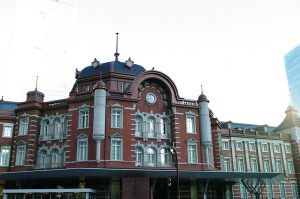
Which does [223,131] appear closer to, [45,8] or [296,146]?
[296,146]

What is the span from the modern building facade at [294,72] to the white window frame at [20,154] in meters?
92.1

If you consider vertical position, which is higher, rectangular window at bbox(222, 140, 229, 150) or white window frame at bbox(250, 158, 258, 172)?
rectangular window at bbox(222, 140, 229, 150)

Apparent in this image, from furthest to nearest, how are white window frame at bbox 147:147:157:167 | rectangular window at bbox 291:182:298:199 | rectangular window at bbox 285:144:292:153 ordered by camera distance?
1. rectangular window at bbox 285:144:292:153
2. rectangular window at bbox 291:182:298:199
3. white window frame at bbox 147:147:157:167

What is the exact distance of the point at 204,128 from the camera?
37531mm

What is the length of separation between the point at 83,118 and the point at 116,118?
3557mm

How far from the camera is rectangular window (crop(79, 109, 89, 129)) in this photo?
111ft

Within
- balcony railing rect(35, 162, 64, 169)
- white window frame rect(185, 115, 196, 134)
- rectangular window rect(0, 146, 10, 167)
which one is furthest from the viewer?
white window frame rect(185, 115, 196, 134)

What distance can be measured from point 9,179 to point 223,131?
32.3 metres

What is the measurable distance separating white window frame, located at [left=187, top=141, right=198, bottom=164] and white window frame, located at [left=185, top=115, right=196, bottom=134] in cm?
142

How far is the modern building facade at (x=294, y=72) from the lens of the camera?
4074 inches

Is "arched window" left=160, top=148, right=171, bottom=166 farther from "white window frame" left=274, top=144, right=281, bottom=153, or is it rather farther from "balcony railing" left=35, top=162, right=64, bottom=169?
"white window frame" left=274, top=144, right=281, bottom=153

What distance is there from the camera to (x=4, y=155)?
36.5 metres

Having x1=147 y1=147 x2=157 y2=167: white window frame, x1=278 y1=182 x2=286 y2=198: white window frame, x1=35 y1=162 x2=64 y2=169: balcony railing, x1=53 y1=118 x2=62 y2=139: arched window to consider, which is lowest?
x1=278 y1=182 x2=286 y2=198: white window frame

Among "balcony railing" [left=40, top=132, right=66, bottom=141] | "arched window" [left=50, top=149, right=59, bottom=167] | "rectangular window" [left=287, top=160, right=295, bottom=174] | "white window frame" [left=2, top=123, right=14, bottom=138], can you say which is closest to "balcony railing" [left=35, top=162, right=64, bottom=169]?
"arched window" [left=50, top=149, right=59, bottom=167]
